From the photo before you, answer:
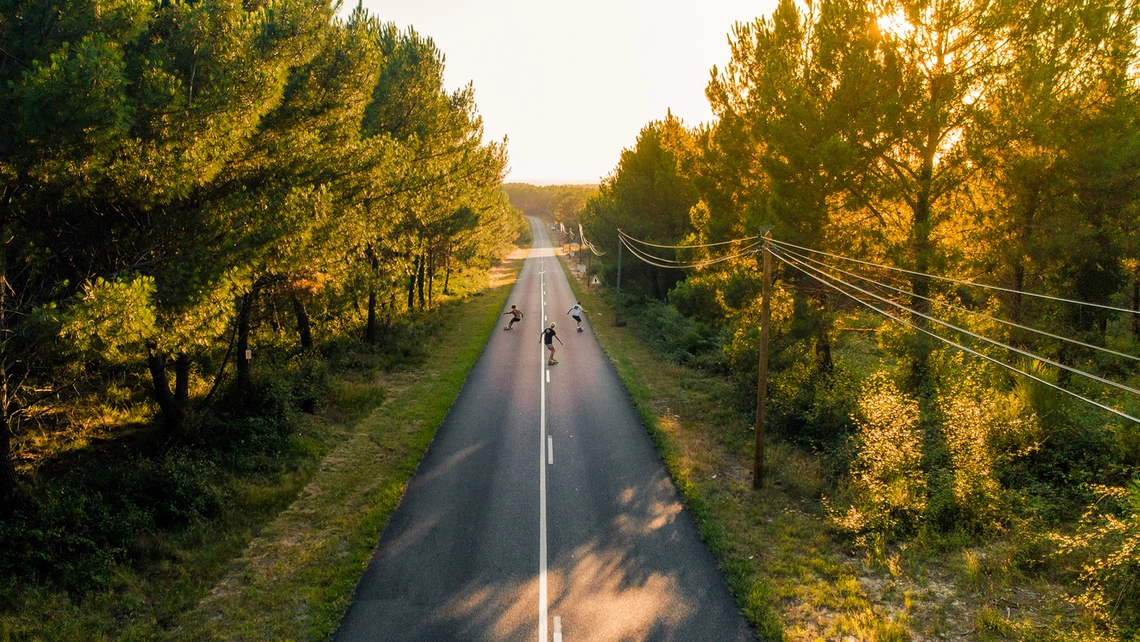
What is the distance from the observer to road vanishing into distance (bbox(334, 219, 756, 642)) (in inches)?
350

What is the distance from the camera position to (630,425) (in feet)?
58.0

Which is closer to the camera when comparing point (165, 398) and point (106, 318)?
point (106, 318)

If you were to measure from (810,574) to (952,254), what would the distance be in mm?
8986

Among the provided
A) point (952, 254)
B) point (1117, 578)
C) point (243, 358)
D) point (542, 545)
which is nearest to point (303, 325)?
point (243, 358)

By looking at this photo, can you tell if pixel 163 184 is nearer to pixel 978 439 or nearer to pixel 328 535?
pixel 328 535

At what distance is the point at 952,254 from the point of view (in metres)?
14.2

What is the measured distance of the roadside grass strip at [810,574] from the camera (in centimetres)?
842

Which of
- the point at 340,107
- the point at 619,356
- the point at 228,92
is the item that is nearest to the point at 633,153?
the point at 619,356

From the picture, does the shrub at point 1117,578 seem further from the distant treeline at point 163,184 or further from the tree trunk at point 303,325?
the tree trunk at point 303,325

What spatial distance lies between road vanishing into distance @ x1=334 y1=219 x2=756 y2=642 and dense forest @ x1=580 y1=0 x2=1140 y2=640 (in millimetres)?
3644

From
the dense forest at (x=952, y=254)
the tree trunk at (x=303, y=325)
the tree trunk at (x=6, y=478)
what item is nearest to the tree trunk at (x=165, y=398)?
the tree trunk at (x=6, y=478)

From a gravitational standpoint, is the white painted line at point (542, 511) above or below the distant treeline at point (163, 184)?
below

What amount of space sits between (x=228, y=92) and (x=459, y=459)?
31.3 ft

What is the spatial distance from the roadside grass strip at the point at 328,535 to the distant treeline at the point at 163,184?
3.06 meters
